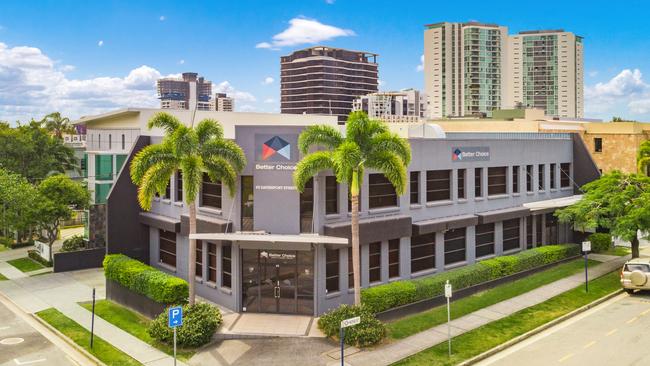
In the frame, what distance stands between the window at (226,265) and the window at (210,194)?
221 cm

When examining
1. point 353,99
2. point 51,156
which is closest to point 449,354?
point 51,156

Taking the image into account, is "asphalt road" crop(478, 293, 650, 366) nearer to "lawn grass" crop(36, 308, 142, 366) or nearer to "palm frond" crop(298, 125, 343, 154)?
"palm frond" crop(298, 125, 343, 154)

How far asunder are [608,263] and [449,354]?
62.5 feet

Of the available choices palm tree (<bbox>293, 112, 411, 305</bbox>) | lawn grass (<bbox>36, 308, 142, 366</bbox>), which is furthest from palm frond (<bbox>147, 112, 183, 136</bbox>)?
lawn grass (<bbox>36, 308, 142, 366</bbox>)

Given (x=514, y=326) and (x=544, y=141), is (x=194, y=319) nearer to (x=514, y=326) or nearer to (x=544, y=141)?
(x=514, y=326)

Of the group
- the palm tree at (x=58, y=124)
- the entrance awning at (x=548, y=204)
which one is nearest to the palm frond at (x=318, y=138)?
the entrance awning at (x=548, y=204)

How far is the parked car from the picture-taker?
26.9m

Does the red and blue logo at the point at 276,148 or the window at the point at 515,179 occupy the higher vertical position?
the red and blue logo at the point at 276,148

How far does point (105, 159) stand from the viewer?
3881cm

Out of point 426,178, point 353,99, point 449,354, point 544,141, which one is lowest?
point 449,354

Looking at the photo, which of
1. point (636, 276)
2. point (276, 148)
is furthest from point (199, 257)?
point (636, 276)

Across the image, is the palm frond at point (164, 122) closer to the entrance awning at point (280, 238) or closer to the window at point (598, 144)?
the entrance awning at point (280, 238)

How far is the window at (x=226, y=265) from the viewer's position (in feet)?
82.2

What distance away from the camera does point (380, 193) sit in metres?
26.5
